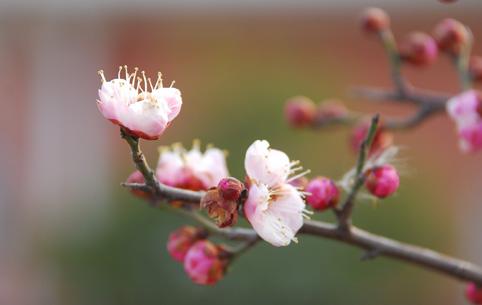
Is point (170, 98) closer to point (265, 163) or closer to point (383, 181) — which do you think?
point (265, 163)

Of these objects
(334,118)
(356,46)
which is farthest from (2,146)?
(334,118)

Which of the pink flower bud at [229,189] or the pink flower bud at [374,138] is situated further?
the pink flower bud at [374,138]

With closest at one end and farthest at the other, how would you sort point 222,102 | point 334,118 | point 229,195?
point 229,195, point 334,118, point 222,102

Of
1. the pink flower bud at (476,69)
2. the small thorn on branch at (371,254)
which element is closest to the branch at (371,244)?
the small thorn on branch at (371,254)

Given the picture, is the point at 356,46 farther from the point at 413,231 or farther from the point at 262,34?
the point at 413,231

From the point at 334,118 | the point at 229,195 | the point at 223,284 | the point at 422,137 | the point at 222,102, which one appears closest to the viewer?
the point at 229,195

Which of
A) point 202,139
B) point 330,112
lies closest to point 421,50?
point 330,112

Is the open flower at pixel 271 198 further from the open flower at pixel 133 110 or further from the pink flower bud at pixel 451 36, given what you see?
the pink flower bud at pixel 451 36

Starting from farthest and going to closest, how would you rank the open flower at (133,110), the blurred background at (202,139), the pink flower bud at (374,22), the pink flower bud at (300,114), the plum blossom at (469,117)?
the blurred background at (202,139) → the pink flower bud at (300,114) → the pink flower bud at (374,22) → the plum blossom at (469,117) → the open flower at (133,110)
